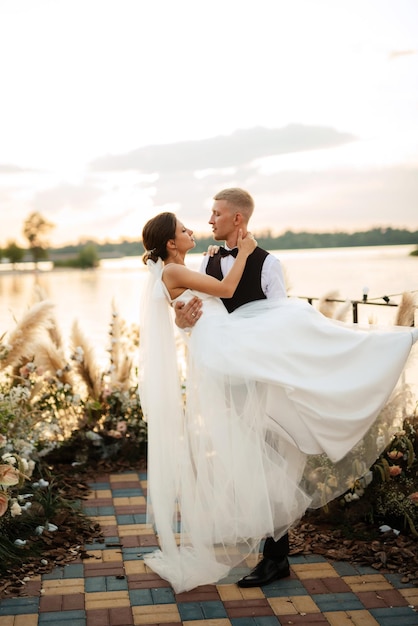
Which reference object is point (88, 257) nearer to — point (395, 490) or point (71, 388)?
point (71, 388)

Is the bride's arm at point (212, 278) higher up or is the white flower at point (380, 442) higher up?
the bride's arm at point (212, 278)

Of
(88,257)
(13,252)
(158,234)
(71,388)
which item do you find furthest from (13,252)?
(158,234)

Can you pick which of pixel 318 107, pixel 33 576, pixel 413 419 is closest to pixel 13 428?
pixel 33 576

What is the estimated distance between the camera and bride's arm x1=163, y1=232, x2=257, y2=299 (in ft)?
11.4

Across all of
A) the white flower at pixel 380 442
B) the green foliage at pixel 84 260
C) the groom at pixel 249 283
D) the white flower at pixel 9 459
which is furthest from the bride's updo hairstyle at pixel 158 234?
the green foliage at pixel 84 260

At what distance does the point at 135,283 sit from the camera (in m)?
5.66

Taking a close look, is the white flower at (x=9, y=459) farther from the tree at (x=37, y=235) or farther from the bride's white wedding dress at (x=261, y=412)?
the tree at (x=37, y=235)

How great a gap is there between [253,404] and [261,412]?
61mm

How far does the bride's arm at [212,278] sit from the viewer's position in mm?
3482

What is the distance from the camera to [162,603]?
11.1 ft

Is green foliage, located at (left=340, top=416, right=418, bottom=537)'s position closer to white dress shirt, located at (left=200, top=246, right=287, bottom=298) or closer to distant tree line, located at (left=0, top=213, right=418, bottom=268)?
distant tree line, located at (left=0, top=213, right=418, bottom=268)

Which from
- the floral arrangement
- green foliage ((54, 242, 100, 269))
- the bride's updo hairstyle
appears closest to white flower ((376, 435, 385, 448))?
the bride's updo hairstyle

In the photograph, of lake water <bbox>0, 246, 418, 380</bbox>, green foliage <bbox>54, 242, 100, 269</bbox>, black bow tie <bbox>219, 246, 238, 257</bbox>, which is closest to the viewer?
black bow tie <bbox>219, 246, 238, 257</bbox>

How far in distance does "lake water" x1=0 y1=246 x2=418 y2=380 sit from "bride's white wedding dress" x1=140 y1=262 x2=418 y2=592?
29.4 inches
